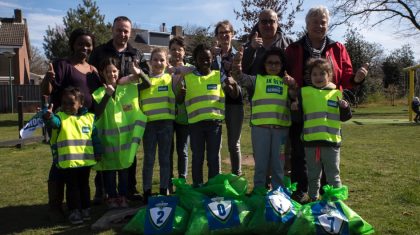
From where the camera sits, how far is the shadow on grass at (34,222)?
4410mm

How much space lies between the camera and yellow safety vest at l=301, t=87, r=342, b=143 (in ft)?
14.6

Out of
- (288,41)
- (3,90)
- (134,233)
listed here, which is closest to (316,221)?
(134,233)

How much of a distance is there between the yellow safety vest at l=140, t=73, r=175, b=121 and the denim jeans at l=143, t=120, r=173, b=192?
0.10 meters

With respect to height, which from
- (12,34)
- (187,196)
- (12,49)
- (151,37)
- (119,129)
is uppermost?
(151,37)

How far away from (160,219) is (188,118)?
4.72ft

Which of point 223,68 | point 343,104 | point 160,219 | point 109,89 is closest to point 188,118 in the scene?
point 223,68

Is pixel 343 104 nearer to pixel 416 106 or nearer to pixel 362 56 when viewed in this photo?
pixel 416 106

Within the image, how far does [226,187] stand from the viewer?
4184 mm

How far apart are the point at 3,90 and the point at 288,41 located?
28.9 m

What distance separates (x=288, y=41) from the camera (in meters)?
5.41

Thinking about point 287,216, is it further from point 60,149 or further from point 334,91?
point 60,149

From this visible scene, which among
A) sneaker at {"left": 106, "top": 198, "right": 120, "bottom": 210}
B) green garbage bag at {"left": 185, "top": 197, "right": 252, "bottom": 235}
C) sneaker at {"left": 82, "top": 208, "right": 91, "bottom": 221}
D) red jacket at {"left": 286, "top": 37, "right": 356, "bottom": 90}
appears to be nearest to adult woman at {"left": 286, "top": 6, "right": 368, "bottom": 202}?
red jacket at {"left": 286, "top": 37, "right": 356, "bottom": 90}

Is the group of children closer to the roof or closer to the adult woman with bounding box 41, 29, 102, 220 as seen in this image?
the adult woman with bounding box 41, 29, 102, 220

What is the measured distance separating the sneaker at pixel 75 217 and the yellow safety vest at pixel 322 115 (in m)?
2.63
